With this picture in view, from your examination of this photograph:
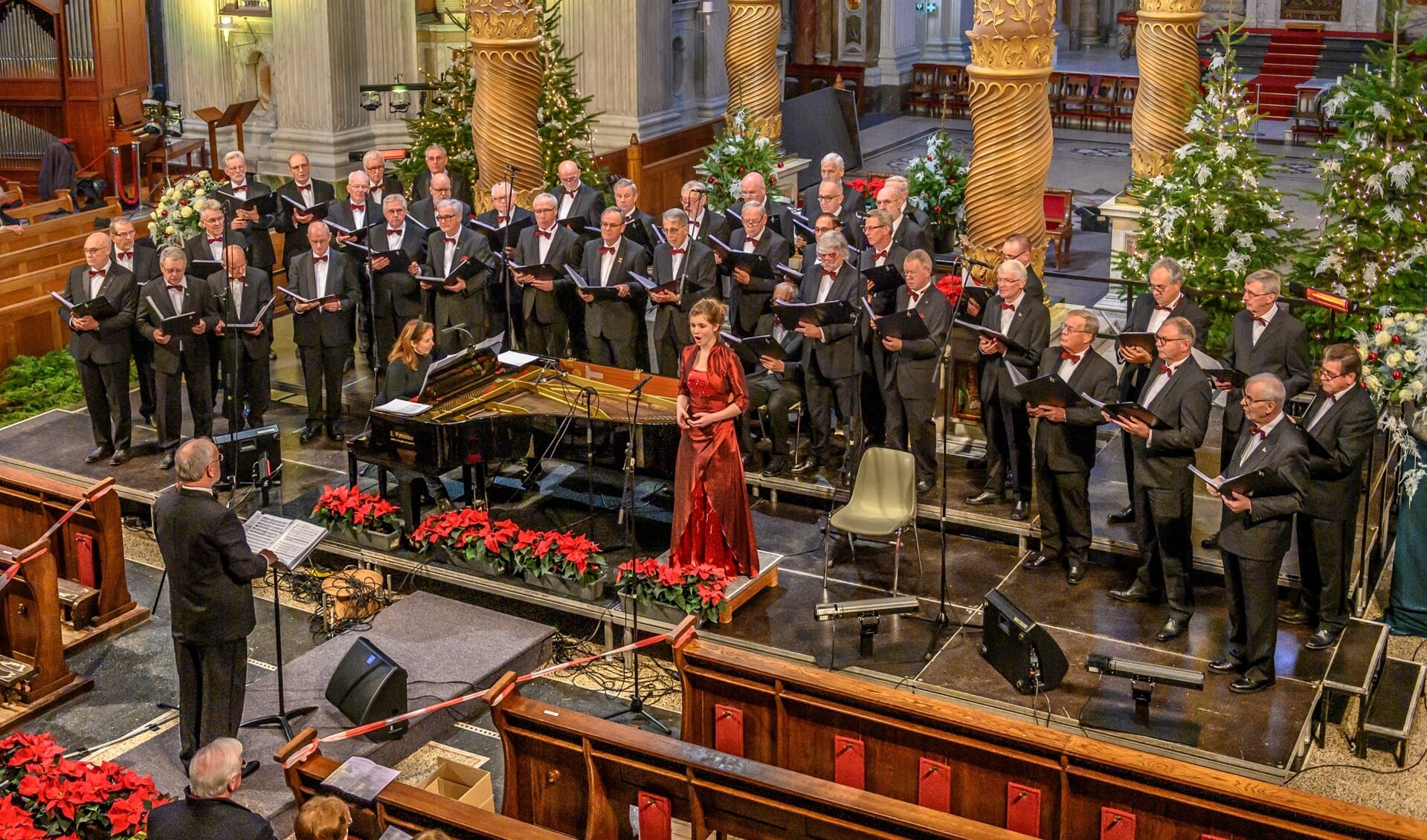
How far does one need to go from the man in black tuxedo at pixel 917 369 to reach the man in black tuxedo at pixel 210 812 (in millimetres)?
4841

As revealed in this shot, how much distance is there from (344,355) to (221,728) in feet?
13.4

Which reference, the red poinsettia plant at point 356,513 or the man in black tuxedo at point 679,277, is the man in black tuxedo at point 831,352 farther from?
the red poinsettia plant at point 356,513

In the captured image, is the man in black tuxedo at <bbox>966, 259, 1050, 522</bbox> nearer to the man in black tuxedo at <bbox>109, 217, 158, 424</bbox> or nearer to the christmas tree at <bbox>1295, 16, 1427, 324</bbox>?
the christmas tree at <bbox>1295, 16, 1427, 324</bbox>

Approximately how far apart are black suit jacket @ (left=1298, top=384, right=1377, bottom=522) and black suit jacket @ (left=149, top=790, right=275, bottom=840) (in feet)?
16.4

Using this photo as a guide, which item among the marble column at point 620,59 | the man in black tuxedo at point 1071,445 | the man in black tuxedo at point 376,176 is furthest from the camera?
the marble column at point 620,59

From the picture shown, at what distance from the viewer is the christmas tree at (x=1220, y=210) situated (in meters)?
11.0

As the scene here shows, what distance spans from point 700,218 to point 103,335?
4011mm

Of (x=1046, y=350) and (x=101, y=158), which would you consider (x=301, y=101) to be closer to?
(x=101, y=158)

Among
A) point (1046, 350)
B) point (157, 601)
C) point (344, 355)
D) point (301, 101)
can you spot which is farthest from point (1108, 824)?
point (301, 101)

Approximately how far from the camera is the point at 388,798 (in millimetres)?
6043

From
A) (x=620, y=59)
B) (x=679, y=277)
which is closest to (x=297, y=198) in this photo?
(x=679, y=277)

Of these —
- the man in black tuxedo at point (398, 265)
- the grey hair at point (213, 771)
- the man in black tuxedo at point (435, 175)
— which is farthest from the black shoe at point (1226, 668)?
the man in black tuxedo at point (435, 175)

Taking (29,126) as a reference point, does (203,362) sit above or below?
below

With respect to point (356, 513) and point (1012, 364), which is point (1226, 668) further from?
point (356, 513)
